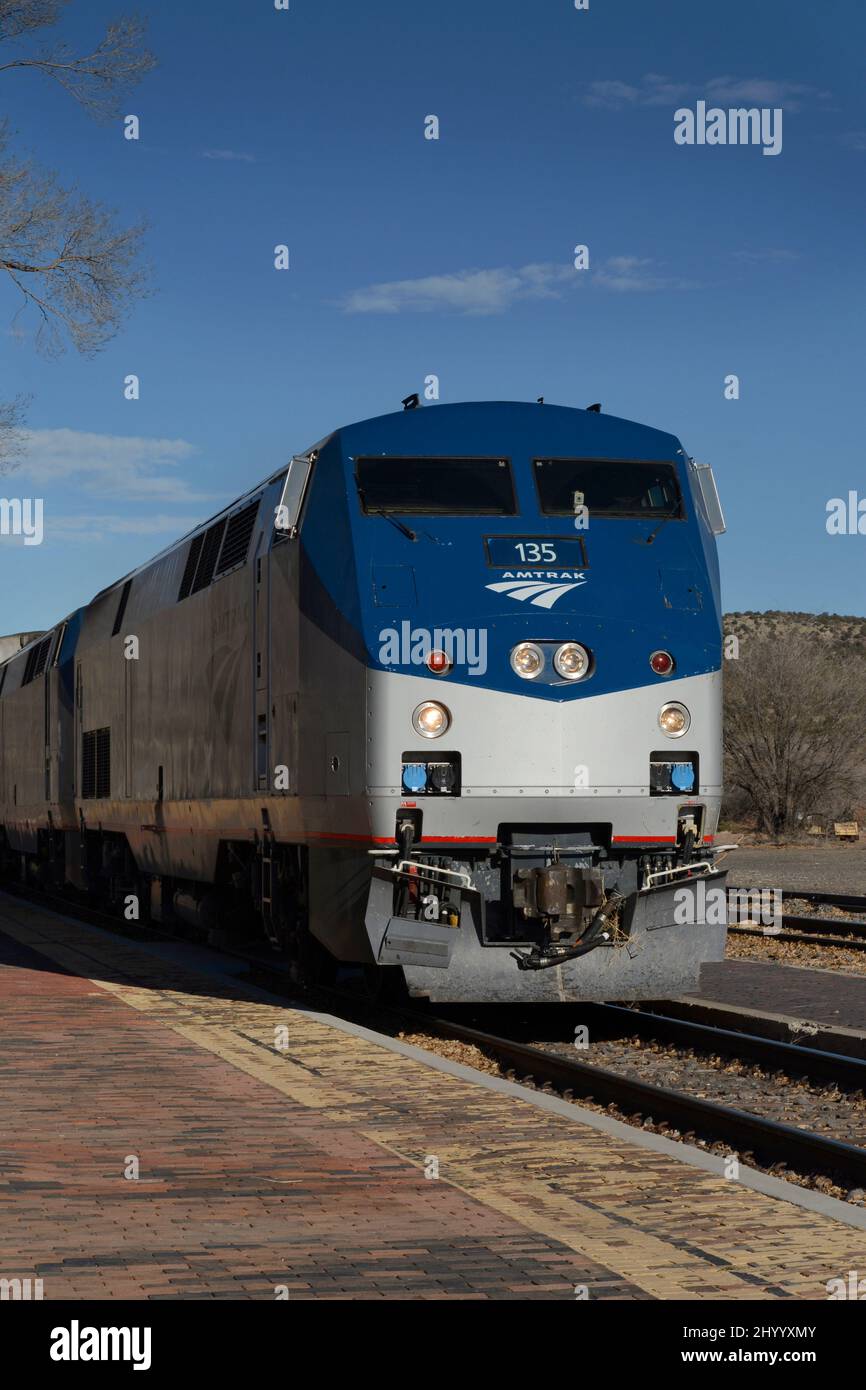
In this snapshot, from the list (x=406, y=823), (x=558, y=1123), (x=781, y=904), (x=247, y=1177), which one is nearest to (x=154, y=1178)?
(x=247, y=1177)

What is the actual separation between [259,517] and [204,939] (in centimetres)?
726

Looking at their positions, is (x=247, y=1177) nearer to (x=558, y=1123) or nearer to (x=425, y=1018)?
(x=558, y=1123)

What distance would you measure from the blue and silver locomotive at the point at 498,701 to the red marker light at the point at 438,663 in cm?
2

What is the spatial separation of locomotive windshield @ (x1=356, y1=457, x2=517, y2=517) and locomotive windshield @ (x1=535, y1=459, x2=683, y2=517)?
294mm

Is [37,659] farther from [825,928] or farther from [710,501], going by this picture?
[710,501]

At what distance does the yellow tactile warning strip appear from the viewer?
18.9 feet

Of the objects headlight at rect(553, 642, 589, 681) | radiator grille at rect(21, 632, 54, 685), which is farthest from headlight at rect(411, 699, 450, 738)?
radiator grille at rect(21, 632, 54, 685)

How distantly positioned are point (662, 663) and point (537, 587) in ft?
3.26

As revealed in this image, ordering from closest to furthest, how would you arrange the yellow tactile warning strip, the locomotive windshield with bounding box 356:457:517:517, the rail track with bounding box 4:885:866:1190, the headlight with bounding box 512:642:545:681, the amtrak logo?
A: the yellow tactile warning strip < the rail track with bounding box 4:885:866:1190 < the headlight with bounding box 512:642:545:681 < the amtrak logo < the locomotive windshield with bounding box 356:457:517:517

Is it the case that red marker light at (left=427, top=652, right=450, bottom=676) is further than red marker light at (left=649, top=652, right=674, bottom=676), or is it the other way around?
red marker light at (left=649, top=652, right=674, bottom=676)

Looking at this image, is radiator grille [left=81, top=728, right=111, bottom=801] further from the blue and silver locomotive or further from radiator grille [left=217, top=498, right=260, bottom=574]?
the blue and silver locomotive

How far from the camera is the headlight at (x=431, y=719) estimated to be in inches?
426

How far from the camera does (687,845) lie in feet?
37.2

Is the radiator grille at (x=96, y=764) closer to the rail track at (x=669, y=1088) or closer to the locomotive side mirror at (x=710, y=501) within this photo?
the rail track at (x=669, y=1088)
